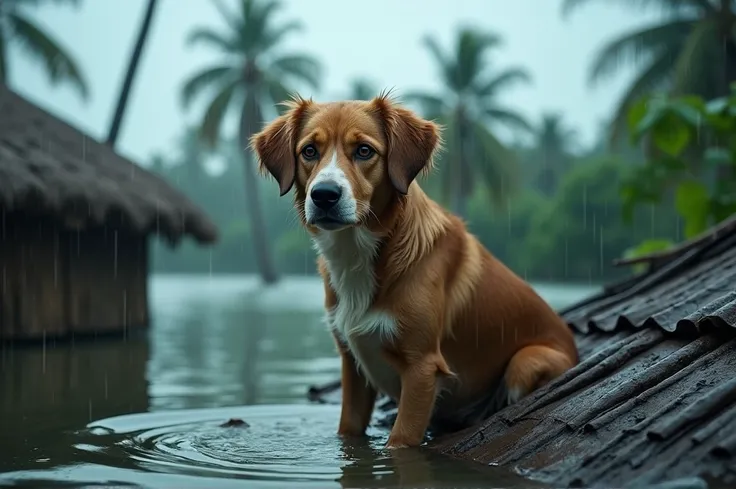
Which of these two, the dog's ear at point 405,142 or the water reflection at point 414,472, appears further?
the dog's ear at point 405,142

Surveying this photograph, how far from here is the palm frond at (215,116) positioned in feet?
123

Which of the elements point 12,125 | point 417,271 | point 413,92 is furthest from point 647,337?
point 413,92

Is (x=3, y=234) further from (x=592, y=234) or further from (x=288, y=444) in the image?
(x=592, y=234)

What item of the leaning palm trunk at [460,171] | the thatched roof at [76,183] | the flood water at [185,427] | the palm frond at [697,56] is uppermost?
the palm frond at [697,56]

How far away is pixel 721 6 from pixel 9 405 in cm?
2609

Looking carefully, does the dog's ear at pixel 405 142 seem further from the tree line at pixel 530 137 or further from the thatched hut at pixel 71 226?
the thatched hut at pixel 71 226

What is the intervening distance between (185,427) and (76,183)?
24.9 ft

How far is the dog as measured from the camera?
4.64 metres

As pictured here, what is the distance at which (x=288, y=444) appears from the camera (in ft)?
16.8

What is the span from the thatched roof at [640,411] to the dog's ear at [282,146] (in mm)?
1721

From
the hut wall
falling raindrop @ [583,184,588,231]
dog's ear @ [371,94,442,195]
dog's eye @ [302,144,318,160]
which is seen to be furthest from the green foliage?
falling raindrop @ [583,184,588,231]

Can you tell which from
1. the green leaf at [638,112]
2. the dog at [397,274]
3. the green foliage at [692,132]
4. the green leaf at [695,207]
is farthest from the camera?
the green leaf at [638,112]

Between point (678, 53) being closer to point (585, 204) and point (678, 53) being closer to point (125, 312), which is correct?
point (585, 204)

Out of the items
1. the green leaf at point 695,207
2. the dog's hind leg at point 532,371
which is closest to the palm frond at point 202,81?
the green leaf at point 695,207
